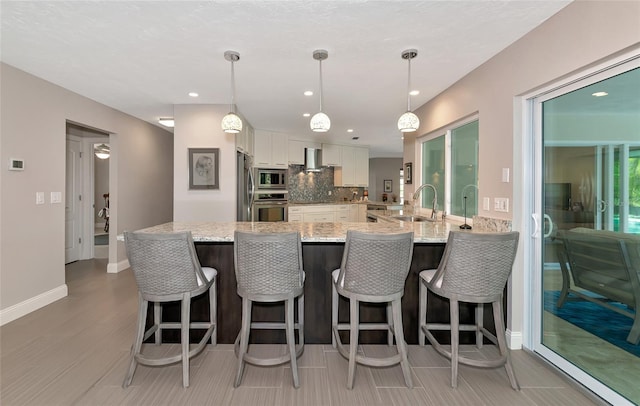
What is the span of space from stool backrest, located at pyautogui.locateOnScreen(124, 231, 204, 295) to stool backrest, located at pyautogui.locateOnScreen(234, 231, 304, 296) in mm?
320

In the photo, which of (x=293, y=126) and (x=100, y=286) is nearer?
(x=100, y=286)

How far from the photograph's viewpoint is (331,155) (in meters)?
7.74

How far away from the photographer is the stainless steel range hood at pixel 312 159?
742cm

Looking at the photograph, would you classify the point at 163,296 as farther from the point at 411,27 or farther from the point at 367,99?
the point at 367,99

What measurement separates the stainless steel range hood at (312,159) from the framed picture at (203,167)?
3239mm

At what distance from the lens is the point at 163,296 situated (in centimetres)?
202

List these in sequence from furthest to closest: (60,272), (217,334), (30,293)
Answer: (60,272), (30,293), (217,334)

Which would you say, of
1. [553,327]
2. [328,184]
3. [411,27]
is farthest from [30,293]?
[328,184]

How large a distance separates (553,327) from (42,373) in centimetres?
363

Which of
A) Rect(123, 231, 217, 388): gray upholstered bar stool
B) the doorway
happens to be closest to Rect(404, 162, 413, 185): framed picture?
Rect(123, 231, 217, 388): gray upholstered bar stool

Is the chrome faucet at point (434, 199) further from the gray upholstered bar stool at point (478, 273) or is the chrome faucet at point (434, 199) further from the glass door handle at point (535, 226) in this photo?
the gray upholstered bar stool at point (478, 273)

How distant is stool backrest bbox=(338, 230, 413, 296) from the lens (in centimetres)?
193

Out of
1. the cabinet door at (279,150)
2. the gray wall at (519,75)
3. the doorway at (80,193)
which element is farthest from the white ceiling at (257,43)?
the cabinet door at (279,150)

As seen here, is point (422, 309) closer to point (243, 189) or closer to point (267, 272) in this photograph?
point (267, 272)
